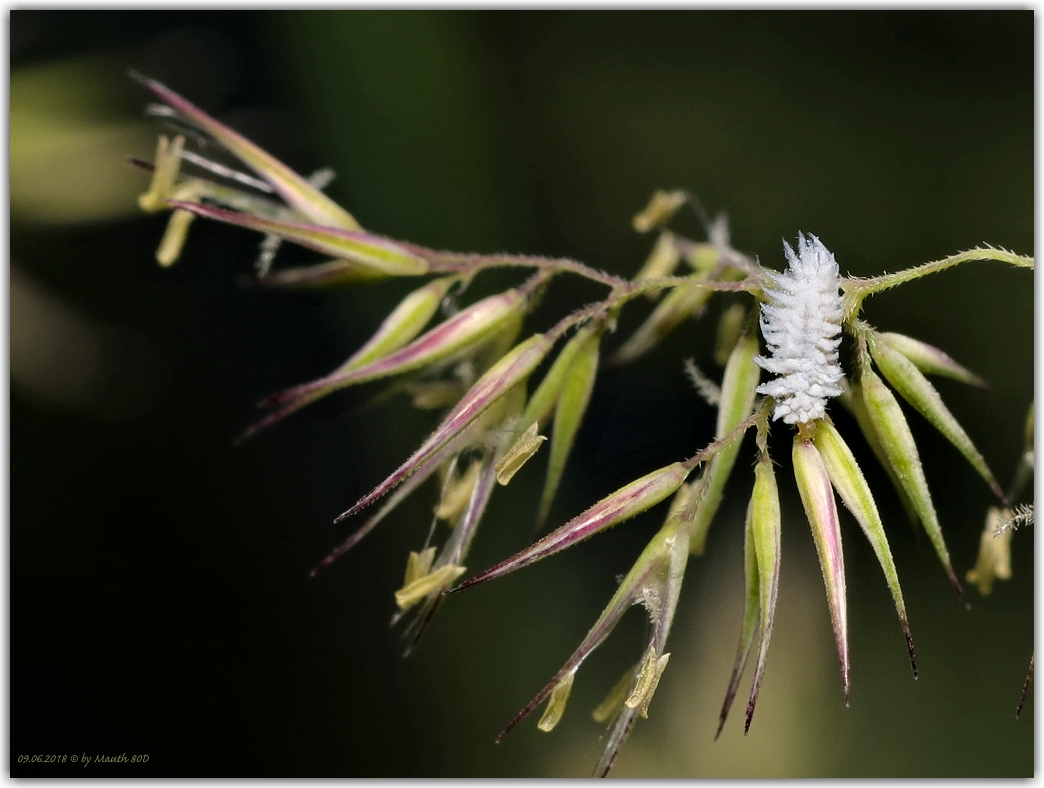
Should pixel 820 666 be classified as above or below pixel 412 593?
below

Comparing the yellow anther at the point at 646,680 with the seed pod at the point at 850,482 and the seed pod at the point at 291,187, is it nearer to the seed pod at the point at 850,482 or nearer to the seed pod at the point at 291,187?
the seed pod at the point at 850,482

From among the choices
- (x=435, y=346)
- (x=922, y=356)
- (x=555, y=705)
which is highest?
(x=922, y=356)

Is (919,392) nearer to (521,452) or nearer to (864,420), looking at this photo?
(864,420)

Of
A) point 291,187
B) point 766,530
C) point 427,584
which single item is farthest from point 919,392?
point 291,187

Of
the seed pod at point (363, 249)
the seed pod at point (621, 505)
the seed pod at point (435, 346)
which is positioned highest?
the seed pod at point (363, 249)

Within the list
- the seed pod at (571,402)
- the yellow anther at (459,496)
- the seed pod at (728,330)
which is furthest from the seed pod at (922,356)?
the yellow anther at (459,496)

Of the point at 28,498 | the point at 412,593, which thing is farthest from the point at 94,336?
the point at 412,593

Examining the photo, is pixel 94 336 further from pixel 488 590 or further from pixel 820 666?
pixel 820 666
